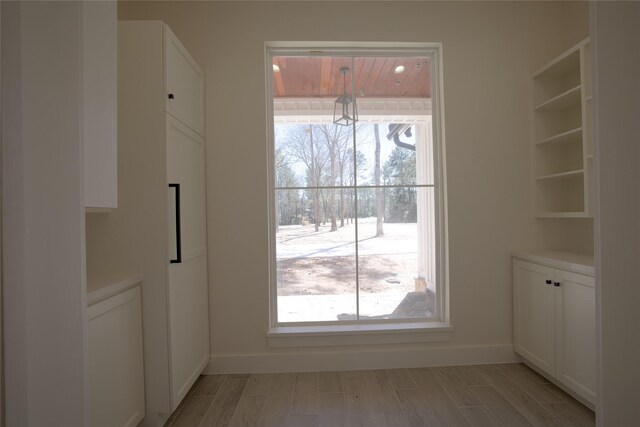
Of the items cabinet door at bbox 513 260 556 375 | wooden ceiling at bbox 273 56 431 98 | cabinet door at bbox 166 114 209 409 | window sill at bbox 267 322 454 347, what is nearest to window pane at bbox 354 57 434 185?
wooden ceiling at bbox 273 56 431 98

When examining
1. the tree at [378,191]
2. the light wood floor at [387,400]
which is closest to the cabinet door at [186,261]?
the light wood floor at [387,400]

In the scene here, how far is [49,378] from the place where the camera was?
114cm

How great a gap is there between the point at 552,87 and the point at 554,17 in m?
0.59

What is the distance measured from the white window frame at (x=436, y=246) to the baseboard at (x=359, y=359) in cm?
9

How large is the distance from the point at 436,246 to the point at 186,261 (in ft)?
6.52

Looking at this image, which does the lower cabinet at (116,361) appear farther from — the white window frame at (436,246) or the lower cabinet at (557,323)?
the lower cabinet at (557,323)

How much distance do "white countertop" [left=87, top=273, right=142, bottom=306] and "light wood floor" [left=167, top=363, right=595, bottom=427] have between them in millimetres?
926

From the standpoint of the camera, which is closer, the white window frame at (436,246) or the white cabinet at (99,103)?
the white cabinet at (99,103)

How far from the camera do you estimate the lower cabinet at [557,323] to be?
2172 millimetres

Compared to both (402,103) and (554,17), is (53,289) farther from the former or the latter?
(554,17)

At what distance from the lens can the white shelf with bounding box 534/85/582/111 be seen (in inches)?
101

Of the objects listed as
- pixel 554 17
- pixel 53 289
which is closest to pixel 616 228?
pixel 53 289

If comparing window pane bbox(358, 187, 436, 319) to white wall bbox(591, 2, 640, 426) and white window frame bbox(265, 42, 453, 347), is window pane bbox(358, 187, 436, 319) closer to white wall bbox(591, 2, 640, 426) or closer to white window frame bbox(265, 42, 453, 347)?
white window frame bbox(265, 42, 453, 347)

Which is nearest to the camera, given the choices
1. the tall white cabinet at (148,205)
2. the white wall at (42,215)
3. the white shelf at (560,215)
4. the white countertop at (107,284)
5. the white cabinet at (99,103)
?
the white wall at (42,215)
